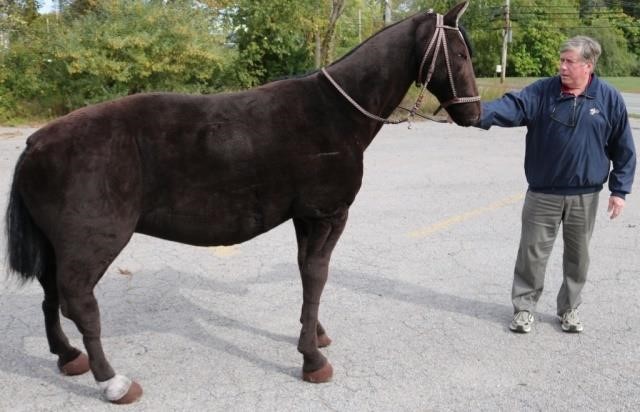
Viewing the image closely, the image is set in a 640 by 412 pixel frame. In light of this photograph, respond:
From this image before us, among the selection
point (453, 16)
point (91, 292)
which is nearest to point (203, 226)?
point (91, 292)

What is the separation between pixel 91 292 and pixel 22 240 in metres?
0.47

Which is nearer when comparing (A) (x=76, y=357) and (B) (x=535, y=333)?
(A) (x=76, y=357)

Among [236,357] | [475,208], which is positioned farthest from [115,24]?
[236,357]

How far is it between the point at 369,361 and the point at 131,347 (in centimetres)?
150

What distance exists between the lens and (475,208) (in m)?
7.19

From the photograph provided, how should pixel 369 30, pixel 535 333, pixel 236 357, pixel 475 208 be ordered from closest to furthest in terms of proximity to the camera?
1. pixel 236 357
2. pixel 535 333
3. pixel 475 208
4. pixel 369 30

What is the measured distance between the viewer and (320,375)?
133 inches

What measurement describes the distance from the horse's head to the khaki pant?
101 centimetres

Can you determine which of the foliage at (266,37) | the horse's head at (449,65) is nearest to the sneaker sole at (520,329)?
the horse's head at (449,65)

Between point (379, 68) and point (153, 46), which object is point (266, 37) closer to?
point (153, 46)

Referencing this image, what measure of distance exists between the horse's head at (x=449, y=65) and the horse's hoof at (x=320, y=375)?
161 centimetres

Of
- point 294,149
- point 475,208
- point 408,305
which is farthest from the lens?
point 475,208

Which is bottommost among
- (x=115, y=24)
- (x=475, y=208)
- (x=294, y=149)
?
(x=475, y=208)

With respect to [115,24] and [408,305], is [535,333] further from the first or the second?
[115,24]
